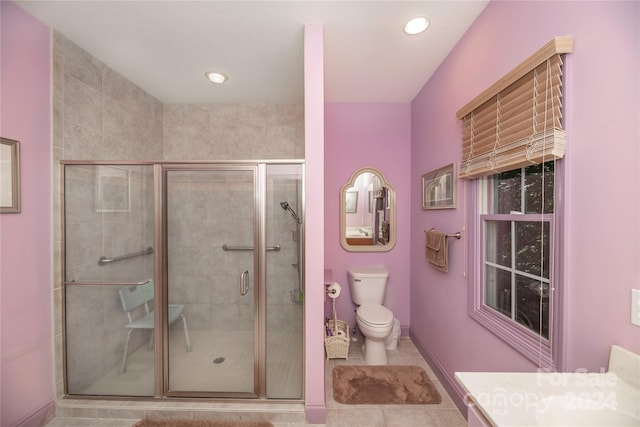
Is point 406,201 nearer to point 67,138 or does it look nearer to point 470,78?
point 470,78

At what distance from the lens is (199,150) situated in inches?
114

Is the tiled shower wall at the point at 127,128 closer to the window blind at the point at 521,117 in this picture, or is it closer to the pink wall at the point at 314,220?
the pink wall at the point at 314,220

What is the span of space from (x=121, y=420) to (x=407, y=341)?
246 cm

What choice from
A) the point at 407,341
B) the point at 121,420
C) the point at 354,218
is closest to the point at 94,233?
the point at 121,420

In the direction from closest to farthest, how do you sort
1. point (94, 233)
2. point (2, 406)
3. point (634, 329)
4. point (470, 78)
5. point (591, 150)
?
point (634, 329) < point (591, 150) < point (2, 406) < point (470, 78) < point (94, 233)

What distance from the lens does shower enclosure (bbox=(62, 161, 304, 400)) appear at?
70.1 inches

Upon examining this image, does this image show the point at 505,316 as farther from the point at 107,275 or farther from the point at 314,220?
the point at 107,275

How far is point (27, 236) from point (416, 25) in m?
2.75

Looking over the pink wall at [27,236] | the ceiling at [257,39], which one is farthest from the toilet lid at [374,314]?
the pink wall at [27,236]

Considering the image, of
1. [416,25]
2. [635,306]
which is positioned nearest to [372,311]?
[635,306]

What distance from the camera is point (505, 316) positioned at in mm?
1492

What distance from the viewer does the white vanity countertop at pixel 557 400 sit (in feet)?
2.43

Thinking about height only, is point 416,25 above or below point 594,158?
above

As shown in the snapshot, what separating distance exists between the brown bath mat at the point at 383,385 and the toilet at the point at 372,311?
13cm
